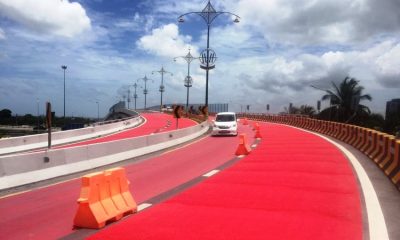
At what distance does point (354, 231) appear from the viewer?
6.93 m

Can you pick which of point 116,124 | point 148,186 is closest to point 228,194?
point 148,186

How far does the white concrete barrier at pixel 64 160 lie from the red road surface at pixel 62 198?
0.69 m

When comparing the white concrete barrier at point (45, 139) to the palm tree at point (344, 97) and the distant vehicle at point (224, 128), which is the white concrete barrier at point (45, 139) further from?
the palm tree at point (344, 97)

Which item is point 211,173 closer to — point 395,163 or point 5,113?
point 395,163

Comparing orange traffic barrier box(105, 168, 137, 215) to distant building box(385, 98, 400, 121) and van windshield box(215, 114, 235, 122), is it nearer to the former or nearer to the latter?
van windshield box(215, 114, 235, 122)

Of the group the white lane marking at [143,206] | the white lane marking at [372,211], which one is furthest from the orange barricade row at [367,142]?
the white lane marking at [143,206]

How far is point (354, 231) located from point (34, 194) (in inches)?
269

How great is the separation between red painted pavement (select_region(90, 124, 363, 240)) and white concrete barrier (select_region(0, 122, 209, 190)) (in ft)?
13.4

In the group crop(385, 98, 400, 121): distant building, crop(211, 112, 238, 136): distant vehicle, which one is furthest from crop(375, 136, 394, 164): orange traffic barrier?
crop(385, 98, 400, 121): distant building

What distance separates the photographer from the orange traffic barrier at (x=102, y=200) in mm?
7234

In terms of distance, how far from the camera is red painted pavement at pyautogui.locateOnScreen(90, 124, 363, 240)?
22.4ft

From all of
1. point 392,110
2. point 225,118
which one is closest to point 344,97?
point 392,110

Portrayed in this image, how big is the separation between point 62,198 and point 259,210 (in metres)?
4.21

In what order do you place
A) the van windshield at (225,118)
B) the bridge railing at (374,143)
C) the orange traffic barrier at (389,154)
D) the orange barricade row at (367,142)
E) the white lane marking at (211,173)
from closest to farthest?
the bridge railing at (374,143)
the white lane marking at (211,173)
the orange traffic barrier at (389,154)
the orange barricade row at (367,142)
the van windshield at (225,118)
